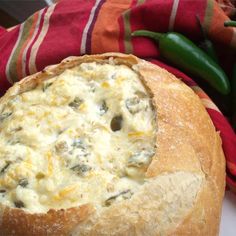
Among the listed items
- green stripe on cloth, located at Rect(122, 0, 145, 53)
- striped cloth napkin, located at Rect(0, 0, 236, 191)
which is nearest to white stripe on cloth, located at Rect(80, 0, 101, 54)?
striped cloth napkin, located at Rect(0, 0, 236, 191)

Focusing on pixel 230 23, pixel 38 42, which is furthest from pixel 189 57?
pixel 38 42

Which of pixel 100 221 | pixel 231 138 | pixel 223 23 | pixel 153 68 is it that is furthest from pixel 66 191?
pixel 223 23

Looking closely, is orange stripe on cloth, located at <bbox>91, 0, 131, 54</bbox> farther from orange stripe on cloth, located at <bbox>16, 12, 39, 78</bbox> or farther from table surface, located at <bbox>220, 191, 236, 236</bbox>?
table surface, located at <bbox>220, 191, 236, 236</bbox>

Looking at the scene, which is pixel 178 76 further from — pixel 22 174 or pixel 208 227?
pixel 22 174

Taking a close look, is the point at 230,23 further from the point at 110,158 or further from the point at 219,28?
Result: the point at 110,158

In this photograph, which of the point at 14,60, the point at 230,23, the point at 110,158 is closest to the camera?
the point at 110,158

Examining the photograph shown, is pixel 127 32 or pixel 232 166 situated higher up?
pixel 127 32
